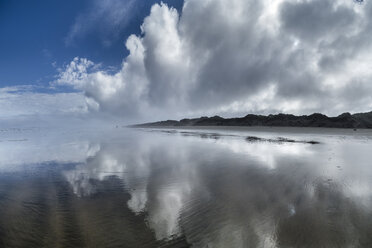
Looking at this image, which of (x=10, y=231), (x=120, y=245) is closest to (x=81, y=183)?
(x=10, y=231)

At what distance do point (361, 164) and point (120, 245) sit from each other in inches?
573

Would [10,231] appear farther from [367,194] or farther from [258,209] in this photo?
[367,194]

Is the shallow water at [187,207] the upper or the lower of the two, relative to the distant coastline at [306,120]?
lower

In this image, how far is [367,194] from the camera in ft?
23.4

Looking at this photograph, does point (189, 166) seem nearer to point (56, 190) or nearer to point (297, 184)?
point (297, 184)

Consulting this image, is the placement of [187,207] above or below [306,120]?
below

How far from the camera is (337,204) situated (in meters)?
6.22

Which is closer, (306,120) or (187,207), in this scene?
(187,207)

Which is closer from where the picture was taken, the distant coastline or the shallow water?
the shallow water

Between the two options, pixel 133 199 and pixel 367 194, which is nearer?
pixel 133 199

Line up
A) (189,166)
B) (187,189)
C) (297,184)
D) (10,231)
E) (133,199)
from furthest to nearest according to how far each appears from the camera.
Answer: (189,166) < (297,184) < (187,189) < (133,199) < (10,231)

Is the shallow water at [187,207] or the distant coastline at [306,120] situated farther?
the distant coastline at [306,120]

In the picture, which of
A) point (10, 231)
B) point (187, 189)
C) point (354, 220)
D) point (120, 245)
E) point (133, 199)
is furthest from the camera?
point (187, 189)

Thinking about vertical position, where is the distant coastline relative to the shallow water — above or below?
above
